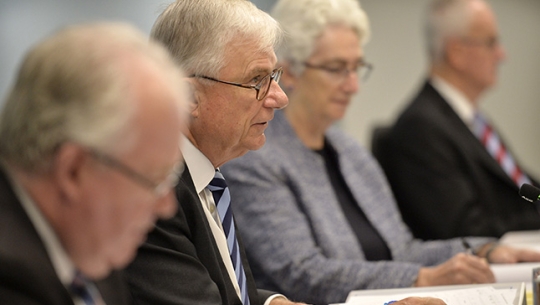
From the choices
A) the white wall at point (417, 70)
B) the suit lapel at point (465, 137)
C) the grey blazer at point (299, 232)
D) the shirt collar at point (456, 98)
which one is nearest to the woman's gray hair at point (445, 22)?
the shirt collar at point (456, 98)

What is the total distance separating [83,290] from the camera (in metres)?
1.07

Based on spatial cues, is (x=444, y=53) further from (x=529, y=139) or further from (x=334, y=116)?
(x=529, y=139)

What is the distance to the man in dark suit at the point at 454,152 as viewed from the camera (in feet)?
9.74

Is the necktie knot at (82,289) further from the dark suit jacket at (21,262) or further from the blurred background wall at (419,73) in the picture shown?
the blurred background wall at (419,73)

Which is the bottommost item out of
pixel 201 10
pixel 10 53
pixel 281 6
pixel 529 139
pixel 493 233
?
pixel 529 139

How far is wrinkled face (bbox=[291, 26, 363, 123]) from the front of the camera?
8.21ft

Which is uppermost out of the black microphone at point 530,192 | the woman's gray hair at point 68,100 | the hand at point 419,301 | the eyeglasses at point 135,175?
the woman's gray hair at point 68,100

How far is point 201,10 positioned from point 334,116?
990 mm

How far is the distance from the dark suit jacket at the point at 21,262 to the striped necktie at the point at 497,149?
2.60m

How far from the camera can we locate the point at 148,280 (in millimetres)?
1481

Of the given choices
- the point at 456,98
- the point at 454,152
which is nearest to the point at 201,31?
the point at 454,152

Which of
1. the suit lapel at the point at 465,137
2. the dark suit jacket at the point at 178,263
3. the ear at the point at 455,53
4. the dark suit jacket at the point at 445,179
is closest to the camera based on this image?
the dark suit jacket at the point at 178,263

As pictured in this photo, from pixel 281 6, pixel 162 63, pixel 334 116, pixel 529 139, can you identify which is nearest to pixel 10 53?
pixel 281 6

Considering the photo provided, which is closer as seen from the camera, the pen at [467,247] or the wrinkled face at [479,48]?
the pen at [467,247]
